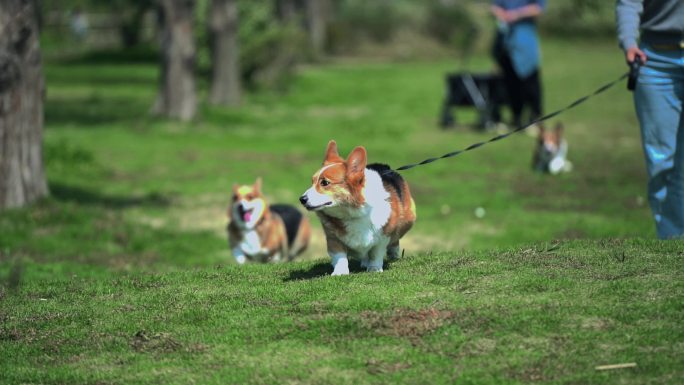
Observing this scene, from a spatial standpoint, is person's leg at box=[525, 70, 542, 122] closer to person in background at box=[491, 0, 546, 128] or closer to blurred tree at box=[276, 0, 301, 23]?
person in background at box=[491, 0, 546, 128]

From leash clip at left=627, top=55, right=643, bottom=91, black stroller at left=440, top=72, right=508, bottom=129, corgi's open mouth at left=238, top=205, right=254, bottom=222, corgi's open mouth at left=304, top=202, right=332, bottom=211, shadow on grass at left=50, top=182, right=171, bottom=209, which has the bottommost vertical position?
black stroller at left=440, top=72, right=508, bottom=129

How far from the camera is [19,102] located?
12.9 metres

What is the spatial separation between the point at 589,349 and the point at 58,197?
33.3 ft

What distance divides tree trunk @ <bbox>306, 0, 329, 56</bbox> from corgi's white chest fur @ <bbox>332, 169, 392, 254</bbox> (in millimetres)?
34678

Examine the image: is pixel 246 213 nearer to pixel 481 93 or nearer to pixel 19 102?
pixel 19 102

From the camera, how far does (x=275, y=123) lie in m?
23.1

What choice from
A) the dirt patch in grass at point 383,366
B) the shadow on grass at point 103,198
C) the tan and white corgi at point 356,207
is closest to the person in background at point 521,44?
the shadow on grass at point 103,198

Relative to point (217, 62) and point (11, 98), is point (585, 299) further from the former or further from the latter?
point (217, 62)

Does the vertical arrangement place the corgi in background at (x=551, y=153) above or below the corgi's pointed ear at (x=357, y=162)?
below

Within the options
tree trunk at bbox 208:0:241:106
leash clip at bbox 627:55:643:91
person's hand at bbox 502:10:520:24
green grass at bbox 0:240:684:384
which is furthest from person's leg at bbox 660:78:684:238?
tree trunk at bbox 208:0:241:106

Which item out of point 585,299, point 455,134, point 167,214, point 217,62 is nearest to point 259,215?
point 167,214

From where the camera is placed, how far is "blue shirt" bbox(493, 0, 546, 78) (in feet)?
64.2

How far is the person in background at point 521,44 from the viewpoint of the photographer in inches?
772

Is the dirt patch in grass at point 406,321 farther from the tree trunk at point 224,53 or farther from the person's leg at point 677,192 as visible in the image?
the tree trunk at point 224,53
